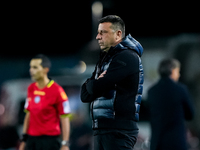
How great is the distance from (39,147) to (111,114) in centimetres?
237

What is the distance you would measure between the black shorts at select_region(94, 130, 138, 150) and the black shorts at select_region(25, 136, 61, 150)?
2136 millimetres

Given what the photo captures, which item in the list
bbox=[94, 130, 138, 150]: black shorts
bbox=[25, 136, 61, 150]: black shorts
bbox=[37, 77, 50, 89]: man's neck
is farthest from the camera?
bbox=[37, 77, 50, 89]: man's neck

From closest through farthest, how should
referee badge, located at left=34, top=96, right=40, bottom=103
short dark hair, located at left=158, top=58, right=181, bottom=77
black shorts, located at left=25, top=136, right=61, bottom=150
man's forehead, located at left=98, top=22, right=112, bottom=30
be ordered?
man's forehead, located at left=98, top=22, right=112, bottom=30 < black shorts, located at left=25, top=136, right=61, bottom=150 < referee badge, located at left=34, top=96, right=40, bottom=103 < short dark hair, located at left=158, top=58, right=181, bottom=77

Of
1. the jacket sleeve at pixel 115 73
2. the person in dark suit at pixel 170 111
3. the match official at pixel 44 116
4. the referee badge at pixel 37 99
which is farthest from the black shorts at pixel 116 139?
the person in dark suit at pixel 170 111

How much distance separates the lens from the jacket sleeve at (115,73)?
12.9ft

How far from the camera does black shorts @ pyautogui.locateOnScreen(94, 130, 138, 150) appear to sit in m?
3.90

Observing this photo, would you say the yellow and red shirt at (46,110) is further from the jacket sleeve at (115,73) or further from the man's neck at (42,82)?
the jacket sleeve at (115,73)

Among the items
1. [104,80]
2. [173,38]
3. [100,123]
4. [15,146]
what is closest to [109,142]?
[100,123]

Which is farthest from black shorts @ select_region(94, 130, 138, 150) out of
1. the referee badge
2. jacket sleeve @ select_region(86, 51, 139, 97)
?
the referee badge

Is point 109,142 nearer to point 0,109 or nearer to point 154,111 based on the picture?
point 154,111

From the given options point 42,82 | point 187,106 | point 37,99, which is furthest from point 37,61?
point 187,106

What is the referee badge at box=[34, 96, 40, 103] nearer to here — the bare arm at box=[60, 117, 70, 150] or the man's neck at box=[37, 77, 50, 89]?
the man's neck at box=[37, 77, 50, 89]

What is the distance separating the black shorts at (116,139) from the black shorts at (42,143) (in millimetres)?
2136

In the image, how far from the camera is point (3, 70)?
24.6 meters
